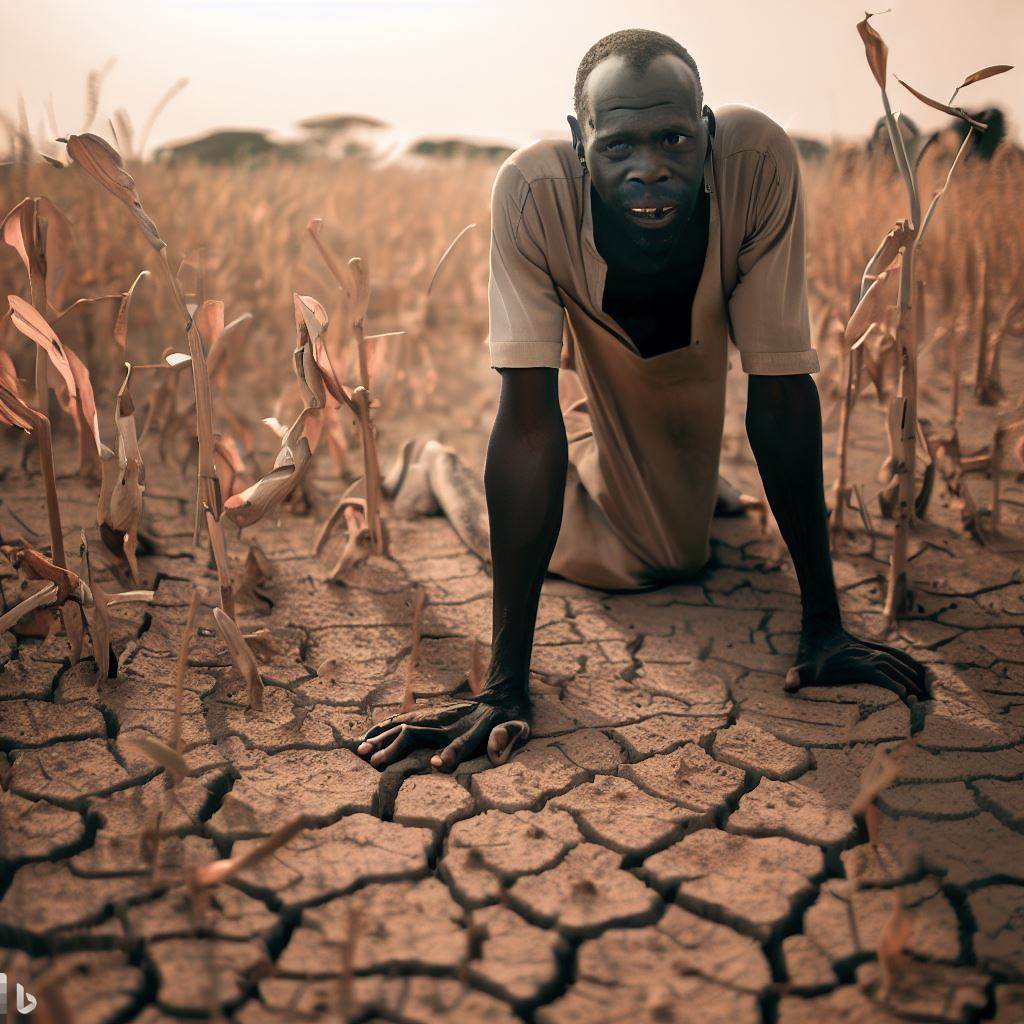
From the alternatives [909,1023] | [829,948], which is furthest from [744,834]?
[909,1023]

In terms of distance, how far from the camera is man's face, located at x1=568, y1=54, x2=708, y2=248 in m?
1.71

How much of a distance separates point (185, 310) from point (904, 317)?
1.43 metres

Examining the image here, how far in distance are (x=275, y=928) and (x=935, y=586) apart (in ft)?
5.95

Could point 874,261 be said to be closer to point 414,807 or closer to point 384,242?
point 414,807

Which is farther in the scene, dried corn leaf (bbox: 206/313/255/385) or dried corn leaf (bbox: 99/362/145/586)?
dried corn leaf (bbox: 206/313/255/385)

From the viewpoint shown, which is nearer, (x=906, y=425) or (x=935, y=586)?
(x=906, y=425)

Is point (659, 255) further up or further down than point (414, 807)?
further up

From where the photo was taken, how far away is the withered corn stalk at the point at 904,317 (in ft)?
6.45

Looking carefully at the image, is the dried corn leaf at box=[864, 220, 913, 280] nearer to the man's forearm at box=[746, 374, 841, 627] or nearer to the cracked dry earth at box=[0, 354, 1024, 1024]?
the man's forearm at box=[746, 374, 841, 627]

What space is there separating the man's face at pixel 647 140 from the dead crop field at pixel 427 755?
56 cm

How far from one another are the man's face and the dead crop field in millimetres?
558

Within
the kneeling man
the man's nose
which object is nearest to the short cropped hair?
the kneeling man

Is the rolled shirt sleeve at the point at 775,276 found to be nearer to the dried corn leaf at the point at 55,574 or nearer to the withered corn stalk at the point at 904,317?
the withered corn stalk at the point at 904,317

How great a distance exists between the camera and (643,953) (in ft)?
4.47
